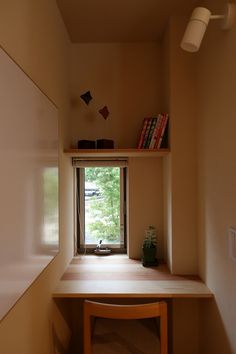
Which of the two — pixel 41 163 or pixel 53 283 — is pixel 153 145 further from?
pixel 53 283

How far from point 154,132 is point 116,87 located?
0.59 metres

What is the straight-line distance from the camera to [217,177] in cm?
151

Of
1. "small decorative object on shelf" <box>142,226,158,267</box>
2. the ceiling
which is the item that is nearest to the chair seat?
"small decorative object on shelf" <box>142,226,158,267</box>

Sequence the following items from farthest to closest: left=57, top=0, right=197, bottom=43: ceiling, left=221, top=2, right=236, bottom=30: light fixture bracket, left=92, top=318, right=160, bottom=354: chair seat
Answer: left=57, top=0, right=197, bottom=43: ceiling → left=92, top=318, right=160, bottom=354: chair seat → left=221, top=2, right=236, bottom=30: light fixture bracket

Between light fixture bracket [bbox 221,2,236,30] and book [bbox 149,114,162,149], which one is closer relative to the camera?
light fixture bracket [bbox 221,2,236,30]

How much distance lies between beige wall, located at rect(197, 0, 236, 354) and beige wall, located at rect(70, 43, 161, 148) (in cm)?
56

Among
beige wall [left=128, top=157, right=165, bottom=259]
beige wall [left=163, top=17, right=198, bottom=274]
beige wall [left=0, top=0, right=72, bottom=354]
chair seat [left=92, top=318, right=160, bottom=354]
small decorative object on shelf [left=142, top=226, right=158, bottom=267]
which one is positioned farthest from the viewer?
beige wall [left=128, top=157, right=165, bottom=259]

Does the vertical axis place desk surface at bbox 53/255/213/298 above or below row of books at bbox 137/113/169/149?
below

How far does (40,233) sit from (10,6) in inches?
37.6

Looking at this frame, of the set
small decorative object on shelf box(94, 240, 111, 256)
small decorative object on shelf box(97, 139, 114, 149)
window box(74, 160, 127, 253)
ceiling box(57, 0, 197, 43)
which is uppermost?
ceiling box(57, 0, 197, 43)

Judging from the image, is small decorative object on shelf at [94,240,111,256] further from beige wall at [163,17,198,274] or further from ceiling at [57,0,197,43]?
ceiling at [57,0,197,43]

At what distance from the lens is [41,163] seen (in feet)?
4.56

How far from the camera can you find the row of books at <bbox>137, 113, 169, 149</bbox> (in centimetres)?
205

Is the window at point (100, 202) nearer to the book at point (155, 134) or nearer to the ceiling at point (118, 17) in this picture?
the book at point (155, 134)
